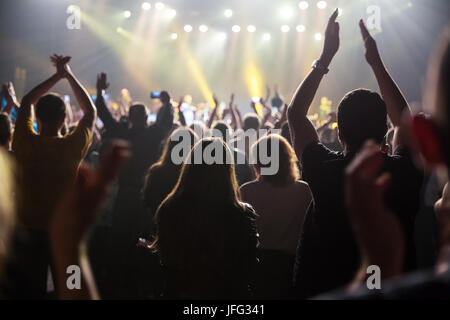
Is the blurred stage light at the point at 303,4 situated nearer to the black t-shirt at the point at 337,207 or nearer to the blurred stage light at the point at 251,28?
the blurred stage light at the point at 251,28

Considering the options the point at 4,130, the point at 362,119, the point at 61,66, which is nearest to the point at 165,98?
the point at 4,130

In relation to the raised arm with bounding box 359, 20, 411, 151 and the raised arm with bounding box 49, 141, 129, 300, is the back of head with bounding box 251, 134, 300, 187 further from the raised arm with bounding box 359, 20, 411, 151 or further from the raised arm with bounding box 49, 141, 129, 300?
the raised arm with bounding box 49, 141, 129, 300

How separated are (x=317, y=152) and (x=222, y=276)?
0.70m

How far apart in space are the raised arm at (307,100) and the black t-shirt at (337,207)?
62mm

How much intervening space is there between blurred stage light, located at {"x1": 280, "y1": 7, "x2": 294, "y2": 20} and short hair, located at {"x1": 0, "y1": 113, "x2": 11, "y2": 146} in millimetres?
12315

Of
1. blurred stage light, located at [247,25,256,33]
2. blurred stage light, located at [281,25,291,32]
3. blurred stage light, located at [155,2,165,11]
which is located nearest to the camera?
blurred stage light, located at [155,2,165,11]

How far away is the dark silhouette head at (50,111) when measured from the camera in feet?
10.3

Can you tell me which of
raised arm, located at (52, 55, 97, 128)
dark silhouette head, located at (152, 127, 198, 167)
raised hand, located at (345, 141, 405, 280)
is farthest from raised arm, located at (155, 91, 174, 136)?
raised hand, located at (345, 141, 405, 280)

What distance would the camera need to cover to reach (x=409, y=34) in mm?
12602

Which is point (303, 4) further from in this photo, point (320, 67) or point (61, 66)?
point (320, 67)

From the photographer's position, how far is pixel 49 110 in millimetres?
3133

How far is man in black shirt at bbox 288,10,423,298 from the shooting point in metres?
1.98
